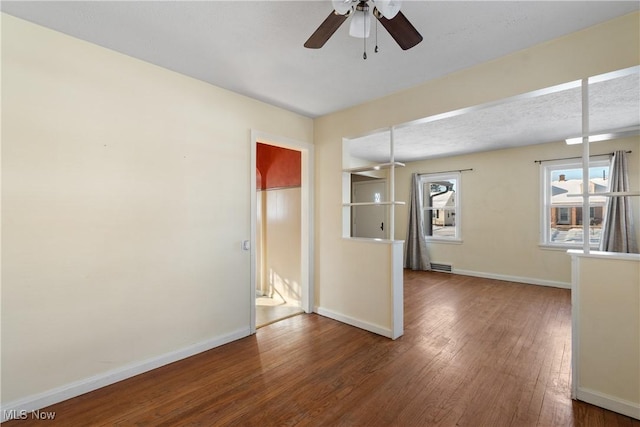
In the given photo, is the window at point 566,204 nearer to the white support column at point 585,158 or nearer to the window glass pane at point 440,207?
the window glass pane at point 440,207

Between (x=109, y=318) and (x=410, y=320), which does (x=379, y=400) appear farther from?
(x=109, y=318)

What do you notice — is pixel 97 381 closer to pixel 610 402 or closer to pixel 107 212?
pixel 107 212

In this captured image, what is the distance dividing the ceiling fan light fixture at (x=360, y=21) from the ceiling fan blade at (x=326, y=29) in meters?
0.11

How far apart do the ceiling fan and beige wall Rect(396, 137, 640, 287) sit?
4695mm

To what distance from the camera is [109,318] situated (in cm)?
215

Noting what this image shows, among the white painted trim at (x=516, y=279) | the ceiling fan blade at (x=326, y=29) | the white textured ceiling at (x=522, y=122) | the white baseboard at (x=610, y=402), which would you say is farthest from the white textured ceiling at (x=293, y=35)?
the white painted trim at (x=516, y=279)

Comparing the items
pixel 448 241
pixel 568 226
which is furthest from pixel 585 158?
pixel 448 241

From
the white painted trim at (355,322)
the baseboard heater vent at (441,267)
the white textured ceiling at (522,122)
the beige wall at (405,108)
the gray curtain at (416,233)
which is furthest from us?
the gray curtain at (416,233)

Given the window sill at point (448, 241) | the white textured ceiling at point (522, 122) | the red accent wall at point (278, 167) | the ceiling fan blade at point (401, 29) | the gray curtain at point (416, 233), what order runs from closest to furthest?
the ceiling fan blade at point (401, 29) → the white textured ceiling at point (522, 122) → the red accent wall at point (278, 167) → the window sill at point (448, 241) → the gray curtain at point (416, 233)

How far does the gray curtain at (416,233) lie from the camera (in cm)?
628

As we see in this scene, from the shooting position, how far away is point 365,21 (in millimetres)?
1588

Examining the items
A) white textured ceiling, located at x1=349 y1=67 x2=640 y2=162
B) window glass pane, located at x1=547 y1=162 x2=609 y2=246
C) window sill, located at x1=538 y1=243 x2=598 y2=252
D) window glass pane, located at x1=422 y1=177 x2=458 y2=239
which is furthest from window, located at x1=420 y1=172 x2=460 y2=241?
window glass pane, located at x1=547 y1=162 x2=609 y2=246

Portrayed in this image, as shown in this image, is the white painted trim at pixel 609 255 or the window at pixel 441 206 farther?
the window at pixel 441 206

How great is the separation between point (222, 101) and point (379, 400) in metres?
2.92
